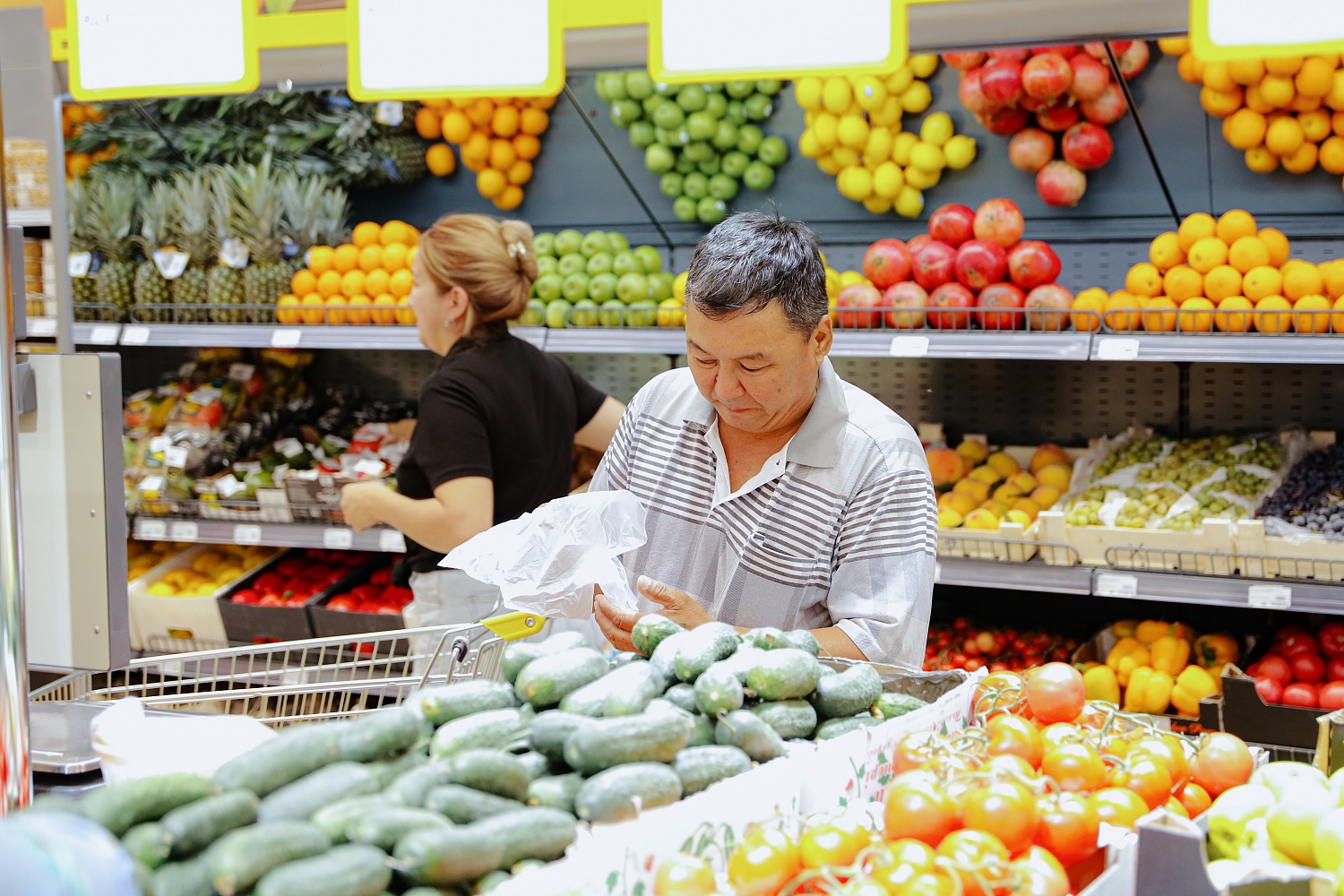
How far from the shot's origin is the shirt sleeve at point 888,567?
6.32ft

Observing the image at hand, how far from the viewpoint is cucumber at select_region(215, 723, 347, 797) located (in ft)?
3.56

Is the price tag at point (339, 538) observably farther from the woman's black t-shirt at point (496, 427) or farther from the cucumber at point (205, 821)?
the cucumber at point (205, 821)

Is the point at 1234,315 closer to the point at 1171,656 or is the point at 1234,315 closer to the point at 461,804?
the point at 1171,656

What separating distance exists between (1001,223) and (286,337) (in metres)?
2.32

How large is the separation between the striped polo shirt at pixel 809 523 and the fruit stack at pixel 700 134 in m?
1.97

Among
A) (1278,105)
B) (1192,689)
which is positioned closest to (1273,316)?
(1278,105)

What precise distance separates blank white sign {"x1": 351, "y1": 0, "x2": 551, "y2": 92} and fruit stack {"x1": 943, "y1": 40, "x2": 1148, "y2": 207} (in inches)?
63.3

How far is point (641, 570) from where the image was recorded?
2.22m

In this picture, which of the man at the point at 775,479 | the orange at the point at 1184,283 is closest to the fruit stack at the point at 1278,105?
the orange at the point at 1184,283

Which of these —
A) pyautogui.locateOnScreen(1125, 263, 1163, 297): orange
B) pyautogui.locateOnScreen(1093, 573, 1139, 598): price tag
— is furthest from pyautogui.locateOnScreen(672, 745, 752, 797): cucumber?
pyautogui.locateOnScreen(1125, 263, 1163, 297): orange

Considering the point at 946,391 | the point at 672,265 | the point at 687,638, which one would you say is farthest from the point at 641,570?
the point at 672,265

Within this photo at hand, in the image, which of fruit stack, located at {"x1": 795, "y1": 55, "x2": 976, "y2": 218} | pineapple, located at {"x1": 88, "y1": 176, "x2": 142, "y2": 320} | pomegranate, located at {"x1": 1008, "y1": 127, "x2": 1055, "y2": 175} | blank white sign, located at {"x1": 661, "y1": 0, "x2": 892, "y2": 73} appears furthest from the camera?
pineapple, located at {"x1": 88, "y1": 176, "x2": 142, "y2": 320}

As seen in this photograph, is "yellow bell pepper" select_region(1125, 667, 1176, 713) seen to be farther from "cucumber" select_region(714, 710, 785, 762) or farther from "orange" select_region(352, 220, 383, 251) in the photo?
"orange" select_region(352, 220, 383, 251)

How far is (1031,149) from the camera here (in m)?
3.65
